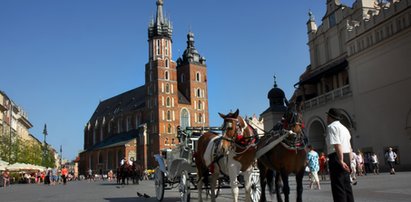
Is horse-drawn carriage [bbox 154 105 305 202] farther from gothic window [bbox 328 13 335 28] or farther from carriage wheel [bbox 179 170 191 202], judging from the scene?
gothic window [bbox 328 13 335 28]

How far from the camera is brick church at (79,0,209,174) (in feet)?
307

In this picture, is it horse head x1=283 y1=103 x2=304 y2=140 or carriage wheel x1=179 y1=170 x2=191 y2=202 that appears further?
carriage wheel x1=179 y1=170 x2=191 y2=202

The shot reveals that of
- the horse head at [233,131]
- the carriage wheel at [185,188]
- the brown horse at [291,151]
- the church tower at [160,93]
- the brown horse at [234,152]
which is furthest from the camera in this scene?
the church tower at [160,93]

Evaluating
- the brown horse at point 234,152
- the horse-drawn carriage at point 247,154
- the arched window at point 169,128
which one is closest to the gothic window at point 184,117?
the arched window at point 169,128

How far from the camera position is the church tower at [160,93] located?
92.9m

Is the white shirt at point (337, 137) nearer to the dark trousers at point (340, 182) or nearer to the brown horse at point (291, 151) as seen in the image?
the dark trousers at point (340, 182)

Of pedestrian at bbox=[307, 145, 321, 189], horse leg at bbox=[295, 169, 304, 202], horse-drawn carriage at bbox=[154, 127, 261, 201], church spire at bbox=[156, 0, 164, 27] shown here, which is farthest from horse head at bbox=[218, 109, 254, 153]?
church spire at bbox=[156, 0, 164, 27]

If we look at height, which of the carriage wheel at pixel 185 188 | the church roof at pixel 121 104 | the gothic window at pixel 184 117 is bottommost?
the carriage wheel at pixel 185 188

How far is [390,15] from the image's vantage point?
91.0ft

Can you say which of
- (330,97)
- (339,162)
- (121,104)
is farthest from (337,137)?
(121,104)

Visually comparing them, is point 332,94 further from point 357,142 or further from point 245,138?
point 245,138

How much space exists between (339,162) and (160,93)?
8859 centimetres

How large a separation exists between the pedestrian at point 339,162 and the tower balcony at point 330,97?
1049 inches

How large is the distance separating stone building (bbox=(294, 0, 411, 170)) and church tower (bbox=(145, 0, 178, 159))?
5782 centimetres
